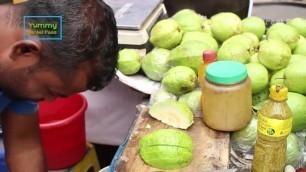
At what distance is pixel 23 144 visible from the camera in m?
1.53

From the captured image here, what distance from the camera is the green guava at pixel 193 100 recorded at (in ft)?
5.82

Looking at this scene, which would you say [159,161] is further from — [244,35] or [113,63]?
[244,35]

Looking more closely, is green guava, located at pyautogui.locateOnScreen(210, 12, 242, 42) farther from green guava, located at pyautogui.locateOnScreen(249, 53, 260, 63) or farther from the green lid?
the green lid

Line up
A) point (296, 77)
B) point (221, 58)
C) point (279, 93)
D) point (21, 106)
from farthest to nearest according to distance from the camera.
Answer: point (221, 58), point (296, 77), point (21, 106), point (279, 93)

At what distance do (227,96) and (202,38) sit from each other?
57 cm

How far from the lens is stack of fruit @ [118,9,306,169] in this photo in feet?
5.46

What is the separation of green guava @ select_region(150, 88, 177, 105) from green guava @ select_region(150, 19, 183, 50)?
0.30 m

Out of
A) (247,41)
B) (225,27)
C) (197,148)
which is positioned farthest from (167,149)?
(225,27)

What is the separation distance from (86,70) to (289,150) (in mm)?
878

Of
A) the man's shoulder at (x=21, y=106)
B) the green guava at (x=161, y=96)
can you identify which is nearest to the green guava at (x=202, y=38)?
the green guava at (x=161, y=96)

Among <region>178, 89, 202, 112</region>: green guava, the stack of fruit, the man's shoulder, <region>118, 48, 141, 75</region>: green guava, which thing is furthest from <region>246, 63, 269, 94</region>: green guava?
the man's shoulder

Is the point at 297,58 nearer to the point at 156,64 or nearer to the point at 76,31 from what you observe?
the point at 156,64

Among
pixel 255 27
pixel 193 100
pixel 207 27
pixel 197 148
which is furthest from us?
pixel 207 27

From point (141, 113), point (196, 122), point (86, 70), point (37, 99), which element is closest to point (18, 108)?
point (37, 99)
